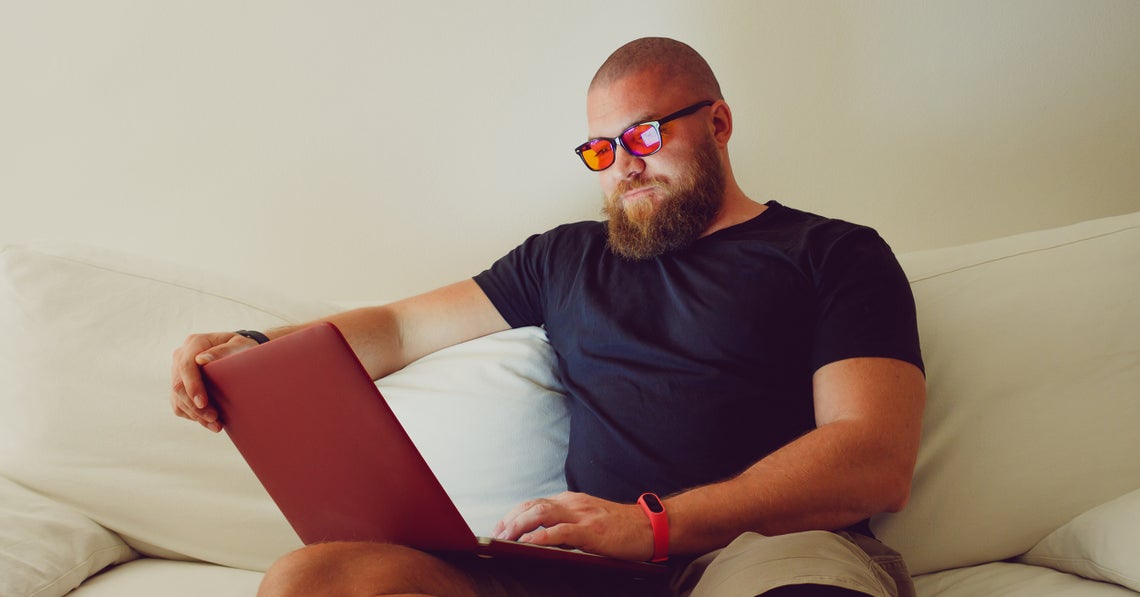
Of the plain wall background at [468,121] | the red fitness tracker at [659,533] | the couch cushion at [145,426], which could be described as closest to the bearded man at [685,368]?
the red fitness tracker at [659,533]

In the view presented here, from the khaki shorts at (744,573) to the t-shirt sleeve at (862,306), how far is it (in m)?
0.27

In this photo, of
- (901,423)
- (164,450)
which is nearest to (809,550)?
(901,423)

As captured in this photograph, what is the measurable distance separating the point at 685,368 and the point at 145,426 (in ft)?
2.93

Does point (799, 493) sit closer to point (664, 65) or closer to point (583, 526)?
point (583, 526)

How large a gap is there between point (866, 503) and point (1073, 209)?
1083mm

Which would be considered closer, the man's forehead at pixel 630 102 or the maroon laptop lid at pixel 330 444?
the maroon laptop lid at pixel 330 444

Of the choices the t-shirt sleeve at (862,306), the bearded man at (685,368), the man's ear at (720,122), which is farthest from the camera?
the man's ear at (720,122)

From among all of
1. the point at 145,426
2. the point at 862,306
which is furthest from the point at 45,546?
the point at 862,306

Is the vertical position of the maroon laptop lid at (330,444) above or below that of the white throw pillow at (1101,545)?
above

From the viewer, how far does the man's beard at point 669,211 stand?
57.1 inches

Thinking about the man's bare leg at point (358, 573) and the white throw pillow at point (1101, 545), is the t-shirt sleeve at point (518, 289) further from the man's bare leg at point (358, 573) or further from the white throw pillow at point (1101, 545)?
the white throw pillow at point (1101, 545)

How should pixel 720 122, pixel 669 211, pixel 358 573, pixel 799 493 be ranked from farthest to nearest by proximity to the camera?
pixel 720 122, pixel 669 211, pixel 799 493, pixel 358 573

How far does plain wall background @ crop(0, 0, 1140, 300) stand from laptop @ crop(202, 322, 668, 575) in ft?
3.07

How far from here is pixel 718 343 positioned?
1.29 meters
